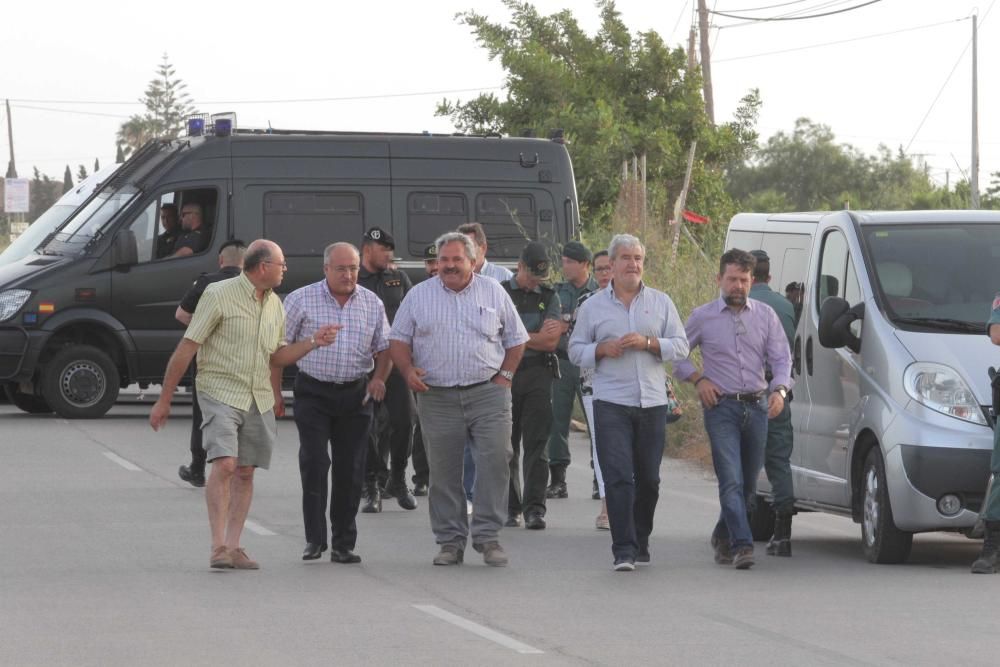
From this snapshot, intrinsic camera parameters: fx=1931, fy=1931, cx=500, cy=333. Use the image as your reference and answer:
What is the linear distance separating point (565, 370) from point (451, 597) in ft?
14.8

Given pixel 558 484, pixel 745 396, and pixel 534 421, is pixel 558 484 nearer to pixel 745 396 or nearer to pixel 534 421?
pixel 534 421

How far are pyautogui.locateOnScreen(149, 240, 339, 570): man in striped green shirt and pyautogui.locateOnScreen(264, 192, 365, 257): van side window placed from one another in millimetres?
10480

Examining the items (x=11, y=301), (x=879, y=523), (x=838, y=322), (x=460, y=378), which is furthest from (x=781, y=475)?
(x=11, y=301)

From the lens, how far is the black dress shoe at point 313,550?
1085 centimetres

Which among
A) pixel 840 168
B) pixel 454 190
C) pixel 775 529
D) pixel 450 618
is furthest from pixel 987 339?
pixel 840 168

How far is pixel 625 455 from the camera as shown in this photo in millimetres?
10734

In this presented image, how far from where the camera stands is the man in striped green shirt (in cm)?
1046

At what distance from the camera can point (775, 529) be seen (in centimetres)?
1165

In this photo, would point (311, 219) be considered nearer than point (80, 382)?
No

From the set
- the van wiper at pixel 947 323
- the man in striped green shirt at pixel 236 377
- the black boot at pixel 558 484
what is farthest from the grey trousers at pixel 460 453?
the black boot at pixel 558 484

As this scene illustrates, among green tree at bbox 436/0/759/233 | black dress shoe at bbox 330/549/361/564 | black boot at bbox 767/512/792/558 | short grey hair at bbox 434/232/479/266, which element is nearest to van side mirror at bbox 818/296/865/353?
black boot at bbox 767/512/792/558

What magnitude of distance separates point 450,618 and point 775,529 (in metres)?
3.35

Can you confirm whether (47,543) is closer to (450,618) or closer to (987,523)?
(450,618)

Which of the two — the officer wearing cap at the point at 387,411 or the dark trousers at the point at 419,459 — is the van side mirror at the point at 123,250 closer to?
the dark trousers at the point at 419,459
